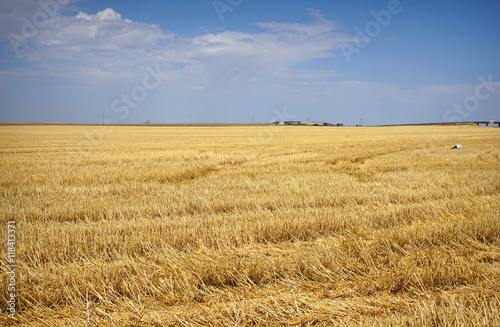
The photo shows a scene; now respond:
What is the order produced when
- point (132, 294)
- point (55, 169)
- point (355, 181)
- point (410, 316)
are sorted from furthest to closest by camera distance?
point (55, 169), point (355, 181), point (132, 294), point (410, 316)

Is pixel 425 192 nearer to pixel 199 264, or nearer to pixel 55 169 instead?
pixel 199 264

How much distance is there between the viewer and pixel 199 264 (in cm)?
428

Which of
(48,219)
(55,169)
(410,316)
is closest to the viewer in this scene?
(410,316)

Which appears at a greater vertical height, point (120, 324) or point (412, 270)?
point (412, 270)

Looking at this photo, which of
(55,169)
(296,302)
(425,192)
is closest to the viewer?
(296,302)

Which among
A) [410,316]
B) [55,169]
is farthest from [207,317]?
[55,169]

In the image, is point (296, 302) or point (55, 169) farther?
point (55, 169)

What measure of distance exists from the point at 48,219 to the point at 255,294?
18.4 feet

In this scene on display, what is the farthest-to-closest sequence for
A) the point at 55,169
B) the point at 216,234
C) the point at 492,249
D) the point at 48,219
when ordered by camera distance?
1. the point at 55,169
2. the point at 48,219
3. the point at 216,234
4. the point at 492,249

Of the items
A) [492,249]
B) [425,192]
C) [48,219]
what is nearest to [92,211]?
[48,219]

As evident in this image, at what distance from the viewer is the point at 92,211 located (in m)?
7.41

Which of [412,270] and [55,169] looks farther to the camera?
[55,169]

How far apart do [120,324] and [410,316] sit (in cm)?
296

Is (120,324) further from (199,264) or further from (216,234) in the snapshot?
(216,234)
